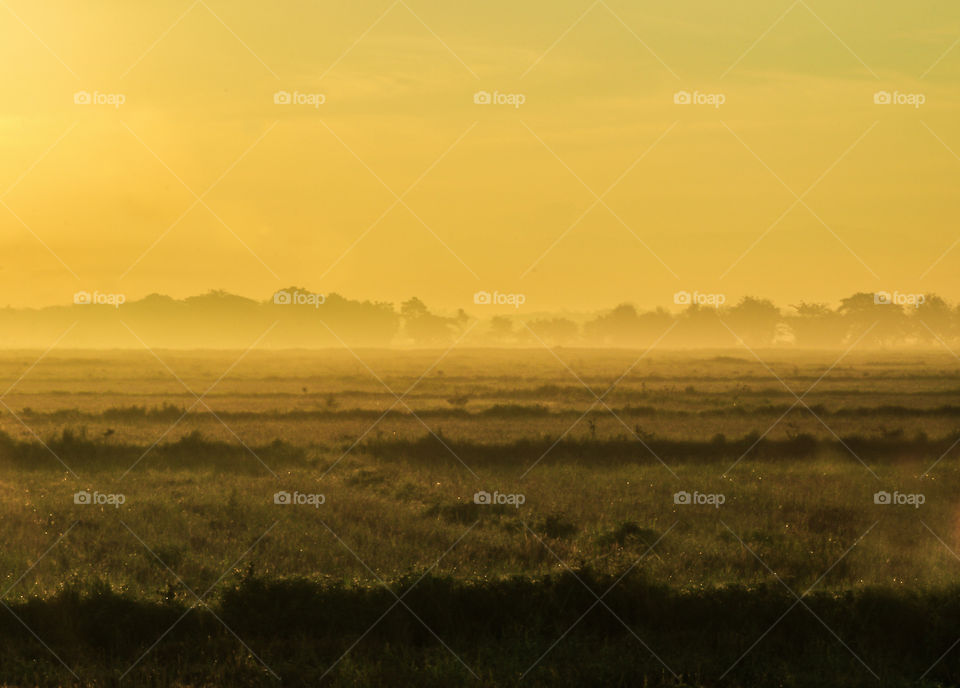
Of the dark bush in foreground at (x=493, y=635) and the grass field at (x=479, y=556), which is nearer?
the dark bush in foreground at (x=493, y=635)

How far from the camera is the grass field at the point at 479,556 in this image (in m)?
9.06

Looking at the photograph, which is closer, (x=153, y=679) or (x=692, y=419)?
(x=153, y=679)

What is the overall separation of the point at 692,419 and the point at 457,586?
72.7 ft

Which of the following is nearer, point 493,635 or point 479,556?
point 493,635

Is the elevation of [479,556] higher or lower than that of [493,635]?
higher

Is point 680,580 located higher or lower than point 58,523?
lower

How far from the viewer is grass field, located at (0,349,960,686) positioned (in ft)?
29.7

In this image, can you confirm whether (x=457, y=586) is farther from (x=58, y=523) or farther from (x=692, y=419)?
(x=692, y=419)

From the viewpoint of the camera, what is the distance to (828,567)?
1172 centimetres

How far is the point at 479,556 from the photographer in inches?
481

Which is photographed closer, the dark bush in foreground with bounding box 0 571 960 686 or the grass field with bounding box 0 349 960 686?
the dark bush in foreground with bounding box 0 571 960 686

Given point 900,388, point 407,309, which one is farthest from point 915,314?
point 900,388

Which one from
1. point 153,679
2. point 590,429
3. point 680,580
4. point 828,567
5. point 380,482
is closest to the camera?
point 153,679

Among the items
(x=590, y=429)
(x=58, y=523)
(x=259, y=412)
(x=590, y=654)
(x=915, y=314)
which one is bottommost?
(x=590, y=654)
